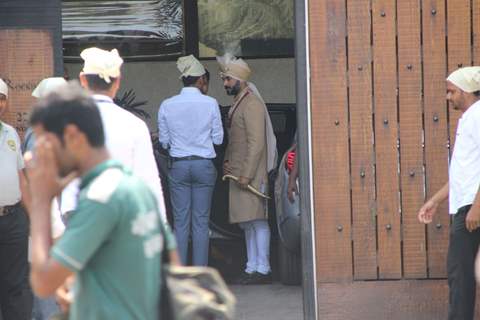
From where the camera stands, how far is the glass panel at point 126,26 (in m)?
11.5

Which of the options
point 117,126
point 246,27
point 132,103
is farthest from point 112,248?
point 246,27

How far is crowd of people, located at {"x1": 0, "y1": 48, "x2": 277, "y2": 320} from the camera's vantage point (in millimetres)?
3725

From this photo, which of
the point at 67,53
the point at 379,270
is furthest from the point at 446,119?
the point at 67,53

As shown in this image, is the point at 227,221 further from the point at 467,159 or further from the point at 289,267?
the point at 467,159

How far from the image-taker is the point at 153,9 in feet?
38.1

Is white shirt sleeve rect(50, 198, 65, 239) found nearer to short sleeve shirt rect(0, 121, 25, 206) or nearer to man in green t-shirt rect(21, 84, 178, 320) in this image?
short sleeve shirt rect(0, 121, 25, 206)

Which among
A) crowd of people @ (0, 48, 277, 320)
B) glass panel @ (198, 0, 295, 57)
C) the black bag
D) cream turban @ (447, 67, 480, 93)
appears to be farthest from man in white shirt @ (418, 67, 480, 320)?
glass panel @ (198, 0, 295, 57)

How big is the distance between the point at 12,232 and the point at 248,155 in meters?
2.55

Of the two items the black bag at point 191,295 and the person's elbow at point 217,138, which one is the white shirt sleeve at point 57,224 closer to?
the black bag at point 191,295

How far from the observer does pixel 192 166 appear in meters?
9.20

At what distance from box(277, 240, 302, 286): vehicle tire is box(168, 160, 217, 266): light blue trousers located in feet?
2.13

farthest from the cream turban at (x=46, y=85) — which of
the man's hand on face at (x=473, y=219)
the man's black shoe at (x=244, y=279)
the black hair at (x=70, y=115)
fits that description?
the black hair at (x=70, y=115)

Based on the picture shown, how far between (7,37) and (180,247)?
230 centimetres

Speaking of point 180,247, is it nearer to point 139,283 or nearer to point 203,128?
point 203,128
